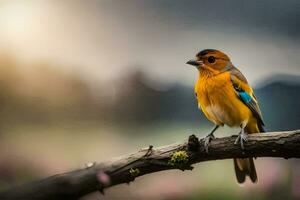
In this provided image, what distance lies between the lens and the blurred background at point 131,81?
7.06ft

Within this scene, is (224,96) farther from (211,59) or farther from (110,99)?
(110,99)

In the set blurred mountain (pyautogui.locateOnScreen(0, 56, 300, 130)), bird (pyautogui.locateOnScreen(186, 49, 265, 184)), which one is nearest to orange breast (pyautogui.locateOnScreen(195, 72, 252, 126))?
bird (pyautogui.locateOnScreen(186, 49, 265, 184))

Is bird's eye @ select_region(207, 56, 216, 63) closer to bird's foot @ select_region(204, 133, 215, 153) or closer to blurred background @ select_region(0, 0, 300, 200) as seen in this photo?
blurred background @ select_region(0, 0, 300, 200)

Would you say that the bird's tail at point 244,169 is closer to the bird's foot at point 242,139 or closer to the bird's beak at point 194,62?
the bird's foot at point 242,139

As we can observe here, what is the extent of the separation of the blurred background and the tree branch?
0.11 ft

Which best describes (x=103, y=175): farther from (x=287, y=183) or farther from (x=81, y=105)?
(x=287, y=183)

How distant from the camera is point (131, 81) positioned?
7.16 ft

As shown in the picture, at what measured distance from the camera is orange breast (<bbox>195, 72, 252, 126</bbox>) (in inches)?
80.7

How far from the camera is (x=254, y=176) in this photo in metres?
2.14

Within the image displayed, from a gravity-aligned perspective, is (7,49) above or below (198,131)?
above

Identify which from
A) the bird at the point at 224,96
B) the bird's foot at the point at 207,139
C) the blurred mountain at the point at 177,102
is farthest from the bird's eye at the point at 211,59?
the bird's foot at the point at 207,139

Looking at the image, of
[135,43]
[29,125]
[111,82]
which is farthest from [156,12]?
[29,125]

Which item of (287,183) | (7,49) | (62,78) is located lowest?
(287,183)

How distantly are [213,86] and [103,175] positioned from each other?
18.4 inches
